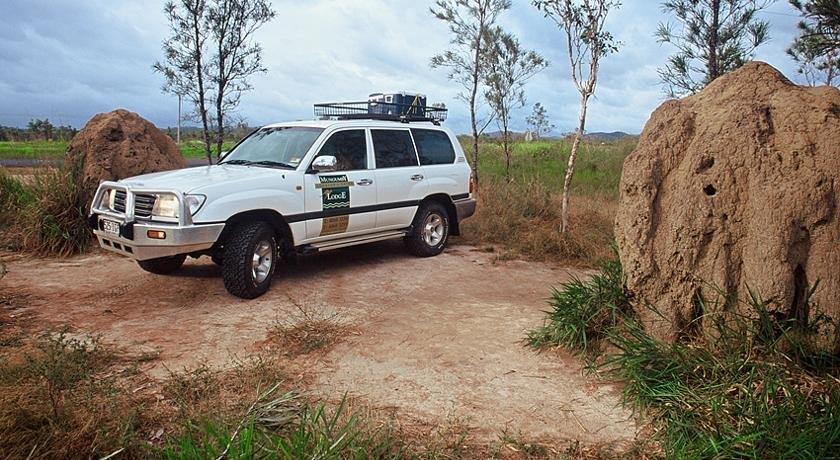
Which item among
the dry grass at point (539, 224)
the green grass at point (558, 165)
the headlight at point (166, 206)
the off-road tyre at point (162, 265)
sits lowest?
the off-road tyre at point (162, 265)

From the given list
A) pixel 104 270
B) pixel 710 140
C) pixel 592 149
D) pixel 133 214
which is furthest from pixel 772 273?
pixel 592 149

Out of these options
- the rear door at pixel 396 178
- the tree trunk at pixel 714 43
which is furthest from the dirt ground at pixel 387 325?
the tree trunk at pixel 714 43

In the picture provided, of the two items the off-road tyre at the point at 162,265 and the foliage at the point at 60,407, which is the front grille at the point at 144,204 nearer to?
the off-road tyre at the point at 162,265

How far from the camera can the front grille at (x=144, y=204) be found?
6109mm

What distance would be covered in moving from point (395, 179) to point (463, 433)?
488cm

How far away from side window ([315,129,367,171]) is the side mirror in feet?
0.68

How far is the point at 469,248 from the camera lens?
31.8 feet

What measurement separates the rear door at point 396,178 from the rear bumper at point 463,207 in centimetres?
73

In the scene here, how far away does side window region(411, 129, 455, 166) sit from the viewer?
29.0 ft

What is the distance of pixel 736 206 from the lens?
4.57 metres

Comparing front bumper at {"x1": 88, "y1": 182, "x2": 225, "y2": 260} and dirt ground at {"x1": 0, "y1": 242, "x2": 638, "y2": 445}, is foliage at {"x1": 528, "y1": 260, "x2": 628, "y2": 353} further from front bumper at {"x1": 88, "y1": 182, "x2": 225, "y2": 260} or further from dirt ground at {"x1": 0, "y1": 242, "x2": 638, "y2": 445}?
front bumper at {"x1": 88, "y1": 182, "x2": 225, "y2": 260}

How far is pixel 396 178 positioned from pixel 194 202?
2.91 metres

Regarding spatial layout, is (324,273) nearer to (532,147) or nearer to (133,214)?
(133,214)

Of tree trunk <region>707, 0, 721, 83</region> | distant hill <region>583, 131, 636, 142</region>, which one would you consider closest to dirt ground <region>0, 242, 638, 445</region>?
tree trunk <region>707, 0, 721, 83</region>
